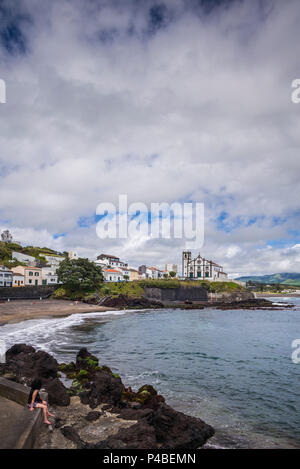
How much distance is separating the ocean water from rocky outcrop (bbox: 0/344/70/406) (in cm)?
379

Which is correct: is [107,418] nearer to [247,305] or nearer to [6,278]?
[6,278]

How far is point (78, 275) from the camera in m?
65.1

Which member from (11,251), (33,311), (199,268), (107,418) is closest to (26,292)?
(33,311)

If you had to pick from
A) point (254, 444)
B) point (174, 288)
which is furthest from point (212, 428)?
point (174, 288)

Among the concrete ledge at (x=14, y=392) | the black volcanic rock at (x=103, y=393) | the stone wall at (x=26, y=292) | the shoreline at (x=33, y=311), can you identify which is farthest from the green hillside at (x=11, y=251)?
the concrete ledge at (x=14, y=392)

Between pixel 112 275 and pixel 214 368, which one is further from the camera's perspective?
pixel 112 275

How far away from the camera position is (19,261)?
8619cm

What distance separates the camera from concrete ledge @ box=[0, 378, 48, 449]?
6.51 m

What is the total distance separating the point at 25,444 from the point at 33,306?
47.8 meters

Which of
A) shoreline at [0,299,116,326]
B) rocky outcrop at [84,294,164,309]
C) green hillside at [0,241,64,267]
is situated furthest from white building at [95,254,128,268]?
shoreline at [0,299,116,326]

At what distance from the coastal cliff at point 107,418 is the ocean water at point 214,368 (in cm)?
121

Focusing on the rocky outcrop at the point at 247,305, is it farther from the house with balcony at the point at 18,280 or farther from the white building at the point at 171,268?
the house with balcony at the point at 18,280

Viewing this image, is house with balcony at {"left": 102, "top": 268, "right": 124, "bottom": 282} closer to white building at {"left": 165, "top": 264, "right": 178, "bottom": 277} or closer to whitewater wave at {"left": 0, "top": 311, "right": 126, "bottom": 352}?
white building at {"left": 165, "top": 264, "right": 178, "bottom": 277}

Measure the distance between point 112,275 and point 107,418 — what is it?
83.9 m
